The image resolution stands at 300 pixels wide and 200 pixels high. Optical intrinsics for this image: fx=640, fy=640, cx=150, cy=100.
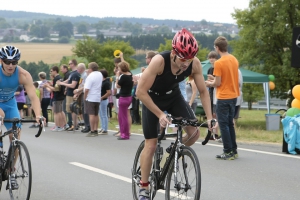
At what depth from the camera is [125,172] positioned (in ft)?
31.9

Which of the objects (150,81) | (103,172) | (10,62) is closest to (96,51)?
(103,172)

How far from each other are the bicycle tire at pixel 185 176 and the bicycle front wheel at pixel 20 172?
1621 millimetres

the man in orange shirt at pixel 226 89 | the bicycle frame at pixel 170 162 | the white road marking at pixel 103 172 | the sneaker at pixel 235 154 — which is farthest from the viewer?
the sneaker at pixel 235 154

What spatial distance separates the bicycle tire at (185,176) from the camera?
5732mm

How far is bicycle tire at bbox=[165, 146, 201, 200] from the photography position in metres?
5.73

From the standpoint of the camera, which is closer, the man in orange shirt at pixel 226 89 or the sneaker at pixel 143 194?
the sneaker at pixel 143 194

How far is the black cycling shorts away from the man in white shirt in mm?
9969

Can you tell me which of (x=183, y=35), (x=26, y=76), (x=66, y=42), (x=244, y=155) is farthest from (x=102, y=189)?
(x=66, y=42)

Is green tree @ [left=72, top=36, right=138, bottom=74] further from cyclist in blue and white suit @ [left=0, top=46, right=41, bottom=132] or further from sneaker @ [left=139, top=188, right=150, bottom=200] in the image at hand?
sneaker @ [left=139, top=188, right=150, bottom=200]

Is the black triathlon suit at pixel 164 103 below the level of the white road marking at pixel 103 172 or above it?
above

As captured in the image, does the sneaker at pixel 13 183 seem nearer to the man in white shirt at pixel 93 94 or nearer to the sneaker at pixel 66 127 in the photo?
the man in white shirt at pixel 93 94

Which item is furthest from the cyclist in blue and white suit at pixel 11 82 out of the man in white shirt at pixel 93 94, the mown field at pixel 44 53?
the mown field at pixel 44 53

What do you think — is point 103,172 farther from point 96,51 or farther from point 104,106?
point 96,51

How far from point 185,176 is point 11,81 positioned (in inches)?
100
